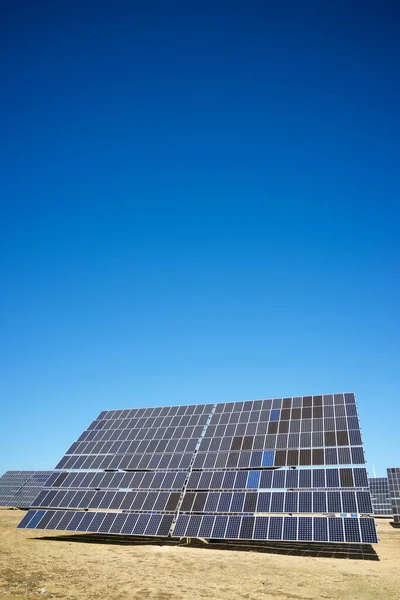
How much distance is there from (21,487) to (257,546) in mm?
49320

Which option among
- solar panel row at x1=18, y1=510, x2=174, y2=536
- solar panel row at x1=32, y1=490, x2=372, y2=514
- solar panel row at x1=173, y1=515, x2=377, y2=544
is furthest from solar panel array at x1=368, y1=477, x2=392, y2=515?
solar panel row at x1=18, y1=510, x2=174, y2=536

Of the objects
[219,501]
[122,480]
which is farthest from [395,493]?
[122,480]

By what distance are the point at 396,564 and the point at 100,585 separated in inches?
677

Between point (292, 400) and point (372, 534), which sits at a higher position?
point (292, 400)

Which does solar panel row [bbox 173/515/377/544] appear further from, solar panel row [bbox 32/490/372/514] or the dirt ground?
the dirt ground

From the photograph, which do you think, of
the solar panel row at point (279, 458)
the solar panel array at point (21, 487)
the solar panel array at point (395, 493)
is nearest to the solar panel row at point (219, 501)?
the solar panel row at point (279, 458)

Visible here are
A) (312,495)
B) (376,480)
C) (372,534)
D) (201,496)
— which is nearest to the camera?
(372,534)

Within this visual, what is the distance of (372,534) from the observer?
2027 centimetres

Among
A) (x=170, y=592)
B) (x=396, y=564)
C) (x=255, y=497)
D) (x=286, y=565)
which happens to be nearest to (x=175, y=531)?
(x=255, y=497)

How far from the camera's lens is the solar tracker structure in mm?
22797

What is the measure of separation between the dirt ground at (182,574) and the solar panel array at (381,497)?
3114 centimetres

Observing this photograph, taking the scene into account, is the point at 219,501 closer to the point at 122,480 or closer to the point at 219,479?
the point at 219,479

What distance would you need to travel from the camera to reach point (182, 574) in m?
18.7

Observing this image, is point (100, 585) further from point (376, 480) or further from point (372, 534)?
point (376, 480)
